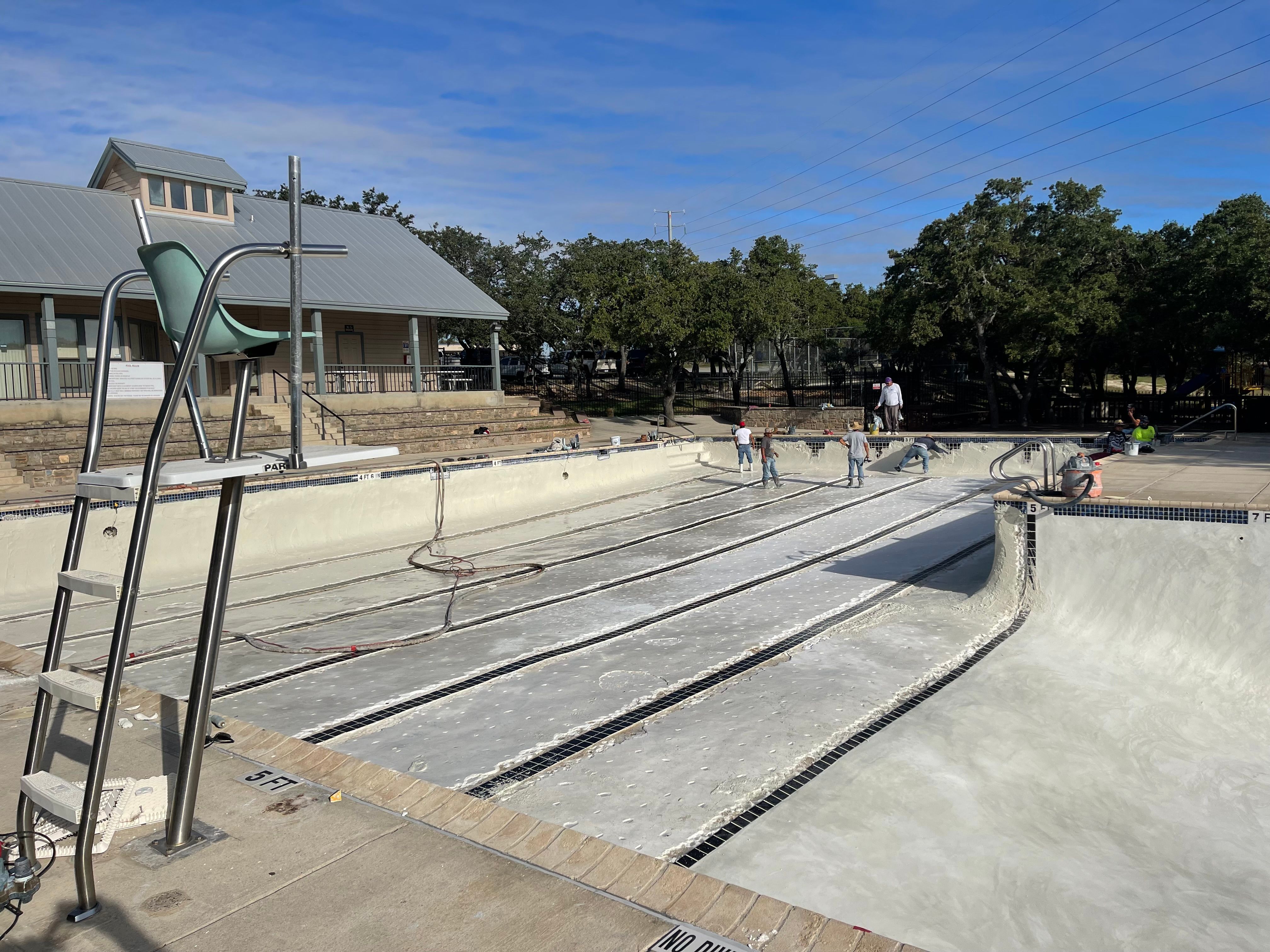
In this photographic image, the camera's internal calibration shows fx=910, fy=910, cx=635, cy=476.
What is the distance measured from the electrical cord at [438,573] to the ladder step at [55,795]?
15.4ft

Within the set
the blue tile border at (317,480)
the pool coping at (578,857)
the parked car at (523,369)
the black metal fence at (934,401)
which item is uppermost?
the parked car at (523,369)

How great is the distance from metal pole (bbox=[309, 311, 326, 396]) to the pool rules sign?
19742 millimetres

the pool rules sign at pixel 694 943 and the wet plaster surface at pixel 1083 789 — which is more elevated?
the pool rules sign at pixel 694 943

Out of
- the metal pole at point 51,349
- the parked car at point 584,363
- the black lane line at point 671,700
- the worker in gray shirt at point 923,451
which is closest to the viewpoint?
the black lane line at point 671,700

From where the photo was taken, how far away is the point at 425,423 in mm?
22469

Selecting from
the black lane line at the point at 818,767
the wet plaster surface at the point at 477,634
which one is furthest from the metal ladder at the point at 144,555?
the wet plaster surface at the point at 477,634

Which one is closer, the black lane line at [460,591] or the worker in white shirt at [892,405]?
the black lane line at [460,591]

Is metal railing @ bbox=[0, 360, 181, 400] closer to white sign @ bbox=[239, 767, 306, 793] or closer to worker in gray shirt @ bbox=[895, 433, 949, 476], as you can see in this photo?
worker in gray shirt @ bbox=[895, 433, 949, 476]

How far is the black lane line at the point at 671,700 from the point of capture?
5707 millimetres

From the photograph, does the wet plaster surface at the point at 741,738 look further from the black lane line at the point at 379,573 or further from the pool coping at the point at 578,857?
the black lane line at the point at 379,573

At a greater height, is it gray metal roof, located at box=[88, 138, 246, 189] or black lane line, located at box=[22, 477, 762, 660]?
gray metal roof, located at box=[88, 138, 246, 189]

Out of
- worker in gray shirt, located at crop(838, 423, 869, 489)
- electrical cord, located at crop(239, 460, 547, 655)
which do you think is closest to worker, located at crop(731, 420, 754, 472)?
worker in gray shirt, located at crop(838, 423, 869, 489)

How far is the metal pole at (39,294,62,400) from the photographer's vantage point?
1812cm

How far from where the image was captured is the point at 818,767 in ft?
18.9
